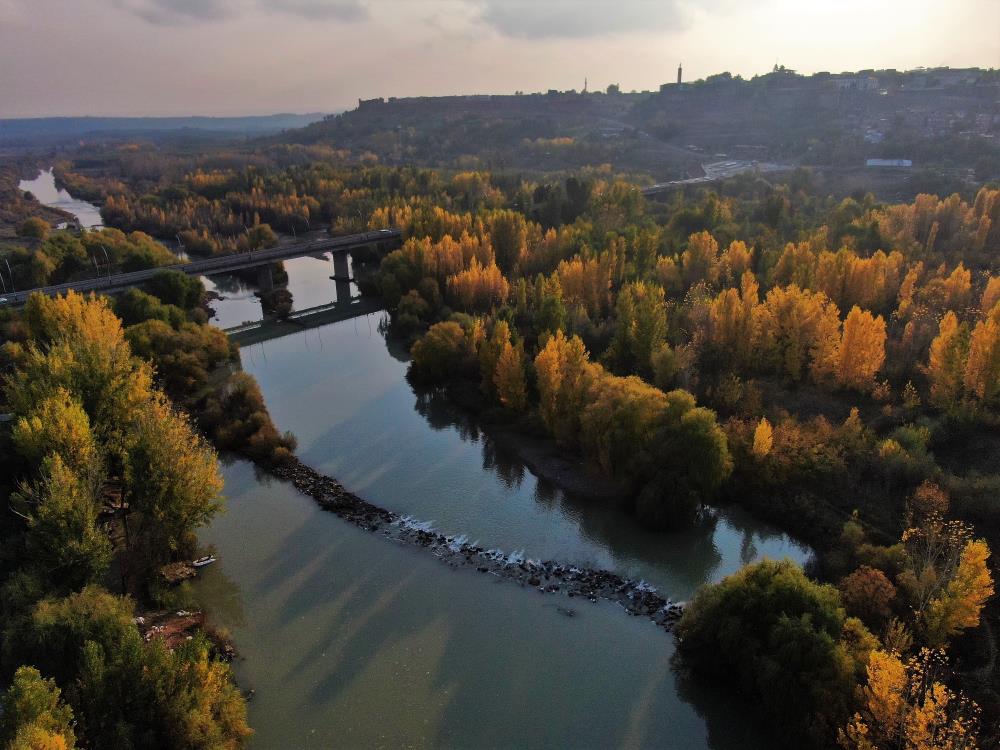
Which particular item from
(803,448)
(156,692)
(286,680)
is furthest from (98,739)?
(803,448)

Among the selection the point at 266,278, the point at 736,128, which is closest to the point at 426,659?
the point at 266,278

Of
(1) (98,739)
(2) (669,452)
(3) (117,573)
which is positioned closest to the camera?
(1) (98,739)

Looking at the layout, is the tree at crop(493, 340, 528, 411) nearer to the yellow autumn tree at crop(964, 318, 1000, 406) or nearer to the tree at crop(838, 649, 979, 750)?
the yellow autumn tree at crop(964, 318, 1000, 406)

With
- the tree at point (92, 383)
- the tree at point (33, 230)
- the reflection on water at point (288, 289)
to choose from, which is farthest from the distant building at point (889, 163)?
the tree at point (33, 230)

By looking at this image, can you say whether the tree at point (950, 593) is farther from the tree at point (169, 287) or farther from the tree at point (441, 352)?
the tree at point (169, 287)

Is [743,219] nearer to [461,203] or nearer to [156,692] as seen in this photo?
[461,203]

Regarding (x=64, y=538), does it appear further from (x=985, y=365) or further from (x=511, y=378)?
(x=985, y=365)

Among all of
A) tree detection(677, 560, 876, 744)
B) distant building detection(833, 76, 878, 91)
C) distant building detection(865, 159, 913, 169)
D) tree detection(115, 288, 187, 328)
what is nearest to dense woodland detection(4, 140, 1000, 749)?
tree detection(677, 560, 876, 744)
